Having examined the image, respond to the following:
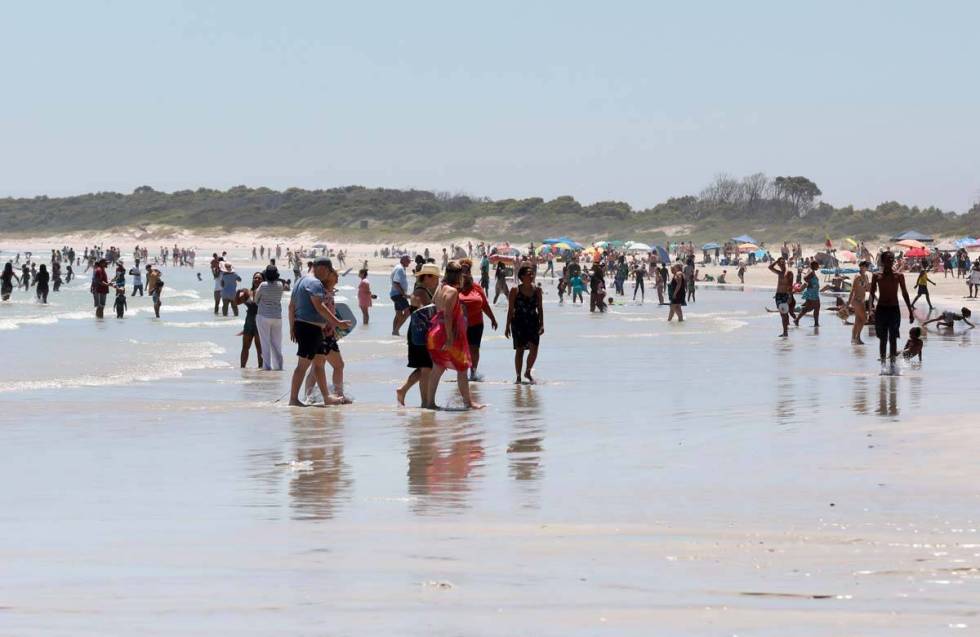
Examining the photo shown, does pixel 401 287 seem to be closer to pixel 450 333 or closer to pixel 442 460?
pixel 450 333

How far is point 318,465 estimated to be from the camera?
9969 millimetres

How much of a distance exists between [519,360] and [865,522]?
943 centimetres

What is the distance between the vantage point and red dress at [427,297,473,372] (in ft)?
43.7

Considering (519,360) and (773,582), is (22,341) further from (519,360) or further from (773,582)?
(773,582)

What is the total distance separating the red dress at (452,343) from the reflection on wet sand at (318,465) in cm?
105

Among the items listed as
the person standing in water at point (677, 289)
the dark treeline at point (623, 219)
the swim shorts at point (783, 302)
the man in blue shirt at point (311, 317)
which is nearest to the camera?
the man in blue shirt at point (311, 317)

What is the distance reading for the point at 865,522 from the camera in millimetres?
7293

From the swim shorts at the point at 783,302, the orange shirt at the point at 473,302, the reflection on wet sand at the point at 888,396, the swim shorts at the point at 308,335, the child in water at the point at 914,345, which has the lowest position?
the reflection on wet sand at the point at 888,396

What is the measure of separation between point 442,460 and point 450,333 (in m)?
3.31

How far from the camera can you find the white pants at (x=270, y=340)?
59.6ft

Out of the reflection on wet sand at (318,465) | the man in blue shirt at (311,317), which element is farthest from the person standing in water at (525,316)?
the reflection on wet sand at (318,465)

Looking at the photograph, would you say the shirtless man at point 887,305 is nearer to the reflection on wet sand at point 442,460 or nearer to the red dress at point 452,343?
the red dress at point 452,343

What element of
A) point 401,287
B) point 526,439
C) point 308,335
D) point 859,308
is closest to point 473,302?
point 308,335

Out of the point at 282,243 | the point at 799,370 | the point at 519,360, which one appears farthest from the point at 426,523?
the point at 282,243
